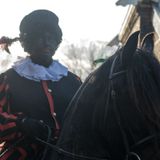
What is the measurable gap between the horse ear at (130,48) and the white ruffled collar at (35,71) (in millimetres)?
1366

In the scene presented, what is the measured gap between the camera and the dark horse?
2686mm

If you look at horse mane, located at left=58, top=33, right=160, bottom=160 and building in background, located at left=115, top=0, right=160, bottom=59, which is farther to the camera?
building in background, located at left=115, top=0, right=160, bottom=59

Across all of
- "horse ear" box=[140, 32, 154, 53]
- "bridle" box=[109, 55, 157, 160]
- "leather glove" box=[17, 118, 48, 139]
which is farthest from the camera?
"leather glove" box=[17, 118, 48, 139]

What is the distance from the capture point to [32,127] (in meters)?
3.44

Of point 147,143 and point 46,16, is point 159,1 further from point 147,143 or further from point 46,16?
point 147,143

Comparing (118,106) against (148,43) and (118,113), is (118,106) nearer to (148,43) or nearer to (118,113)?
(118,113)

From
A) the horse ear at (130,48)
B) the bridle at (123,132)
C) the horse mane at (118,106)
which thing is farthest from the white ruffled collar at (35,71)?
the horse ear at (130,48)

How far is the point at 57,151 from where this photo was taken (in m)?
3.10

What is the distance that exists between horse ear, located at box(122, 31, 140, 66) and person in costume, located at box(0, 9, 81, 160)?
0.97 metres

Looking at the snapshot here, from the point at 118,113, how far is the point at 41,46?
155 centimetres

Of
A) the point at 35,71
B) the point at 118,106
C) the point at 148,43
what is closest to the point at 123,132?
the point at 118,106

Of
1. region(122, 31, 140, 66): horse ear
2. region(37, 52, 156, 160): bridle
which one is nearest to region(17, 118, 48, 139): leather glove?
region(37, 52, 156, 160): bridle

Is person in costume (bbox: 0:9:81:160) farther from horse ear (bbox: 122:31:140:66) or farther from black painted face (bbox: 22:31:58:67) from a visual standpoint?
horse ear (bbox: 122:31:140:66)

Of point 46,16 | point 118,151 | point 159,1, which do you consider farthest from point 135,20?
point 118,151
